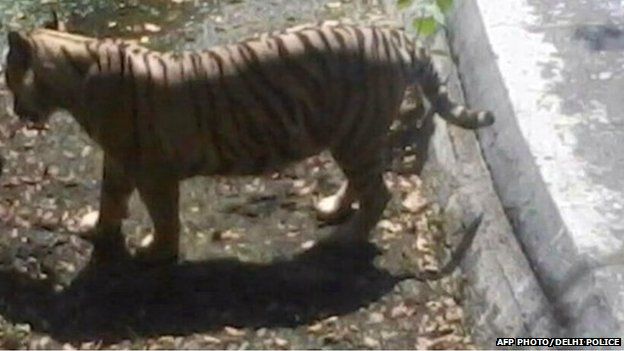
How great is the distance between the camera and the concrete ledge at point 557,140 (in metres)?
3.33

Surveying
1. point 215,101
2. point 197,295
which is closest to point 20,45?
point 215,101

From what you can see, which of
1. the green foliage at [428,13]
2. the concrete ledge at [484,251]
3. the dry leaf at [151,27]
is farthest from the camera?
the dry leaf at [151,27]

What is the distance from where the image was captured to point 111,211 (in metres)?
3.92

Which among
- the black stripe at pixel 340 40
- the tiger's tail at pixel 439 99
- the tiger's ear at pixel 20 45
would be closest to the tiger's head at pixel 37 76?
the tiger's ear at pixel 20 45

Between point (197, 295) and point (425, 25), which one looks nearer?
point (197, 295)

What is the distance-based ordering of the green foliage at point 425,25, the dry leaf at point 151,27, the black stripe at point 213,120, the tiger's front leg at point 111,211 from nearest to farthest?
the black stripe at point 213,120 → the tiger's front leg at point 111,211 → the green foliage at point 425,25 → the dry leaf at point 151,27

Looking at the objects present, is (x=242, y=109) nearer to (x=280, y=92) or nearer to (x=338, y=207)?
(x=280, y=92)

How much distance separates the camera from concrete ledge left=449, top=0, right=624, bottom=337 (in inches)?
131

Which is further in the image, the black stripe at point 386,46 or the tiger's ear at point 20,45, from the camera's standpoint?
the black stripe at point 386,46

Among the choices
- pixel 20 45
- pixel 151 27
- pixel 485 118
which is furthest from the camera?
pixel 151 27

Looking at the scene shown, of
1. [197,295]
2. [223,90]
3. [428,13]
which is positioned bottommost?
[197,295]

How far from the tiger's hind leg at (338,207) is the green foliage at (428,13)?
59cm

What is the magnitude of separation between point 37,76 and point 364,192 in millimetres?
991

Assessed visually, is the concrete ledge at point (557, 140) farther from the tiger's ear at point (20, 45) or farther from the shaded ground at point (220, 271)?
the tiger's ear at point (20, 45)
